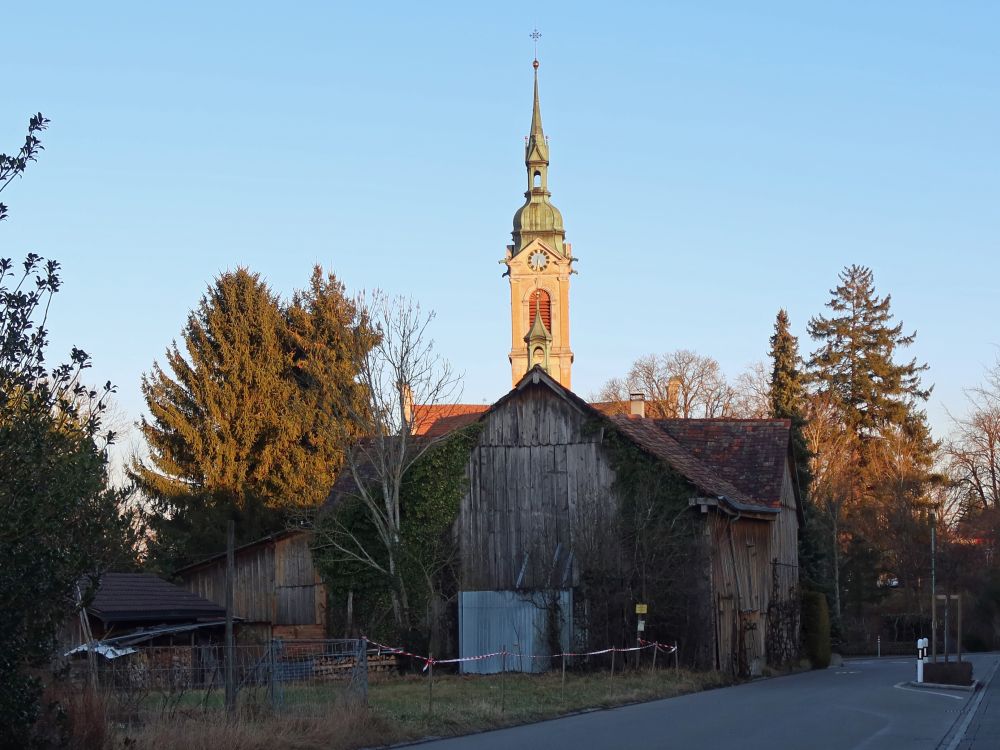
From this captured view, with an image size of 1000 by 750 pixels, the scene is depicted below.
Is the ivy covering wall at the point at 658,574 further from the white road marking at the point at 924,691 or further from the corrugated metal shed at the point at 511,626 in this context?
the white road marking at the point at 924,691

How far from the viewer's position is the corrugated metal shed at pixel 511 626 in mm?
34594

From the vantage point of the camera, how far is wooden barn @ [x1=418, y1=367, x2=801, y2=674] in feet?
110

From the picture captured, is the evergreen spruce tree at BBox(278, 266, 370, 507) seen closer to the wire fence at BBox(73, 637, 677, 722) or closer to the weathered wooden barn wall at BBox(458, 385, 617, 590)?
the weathered wooden barn wall at BBox(458, 385, 617, 590)

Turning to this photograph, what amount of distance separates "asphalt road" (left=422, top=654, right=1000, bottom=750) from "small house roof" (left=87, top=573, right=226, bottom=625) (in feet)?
49.1

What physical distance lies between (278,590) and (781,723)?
22.9m

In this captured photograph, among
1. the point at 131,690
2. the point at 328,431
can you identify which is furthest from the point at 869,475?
the point at 131,690

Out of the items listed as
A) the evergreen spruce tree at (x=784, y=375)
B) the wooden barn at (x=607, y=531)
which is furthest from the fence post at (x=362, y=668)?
the evergreen spruce tree at (x=784, y=375)

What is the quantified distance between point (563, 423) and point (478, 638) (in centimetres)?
626

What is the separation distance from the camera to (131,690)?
704 inches

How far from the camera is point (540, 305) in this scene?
98.9m

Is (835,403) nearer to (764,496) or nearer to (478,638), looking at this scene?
(764,496)

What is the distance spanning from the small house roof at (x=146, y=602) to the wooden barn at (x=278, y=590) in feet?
5.40

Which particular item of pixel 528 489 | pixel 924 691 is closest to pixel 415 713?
pixel 924 691

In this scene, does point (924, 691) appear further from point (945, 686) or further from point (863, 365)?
point (863, 365)
